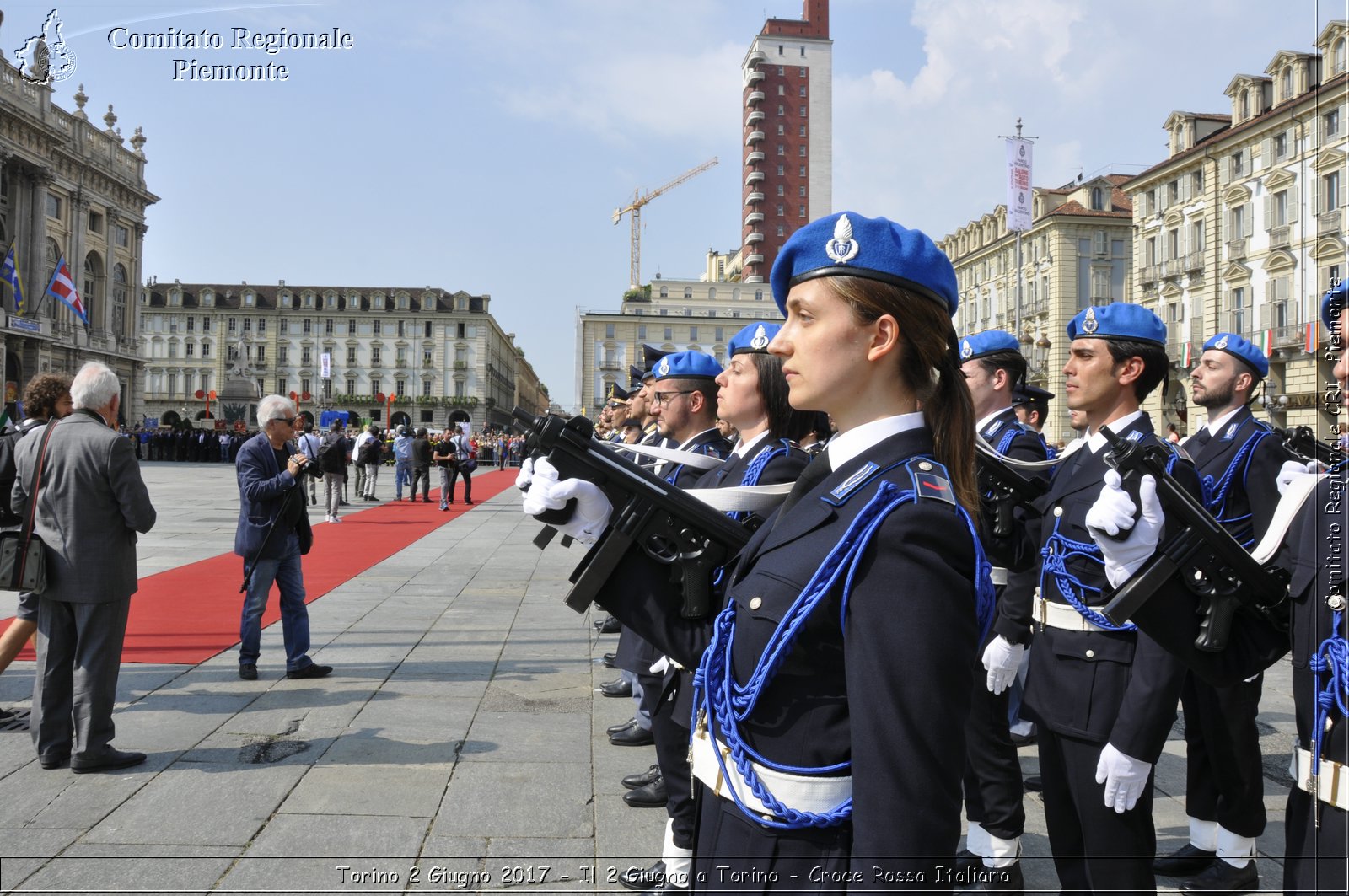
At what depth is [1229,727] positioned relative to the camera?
3863mm

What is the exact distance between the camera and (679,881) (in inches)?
135

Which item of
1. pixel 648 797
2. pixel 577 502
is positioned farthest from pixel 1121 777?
pixel 648 797

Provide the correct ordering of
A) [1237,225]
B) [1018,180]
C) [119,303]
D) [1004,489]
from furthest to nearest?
[119,303] < [1237,225] < [1018,180] < [1004,489]

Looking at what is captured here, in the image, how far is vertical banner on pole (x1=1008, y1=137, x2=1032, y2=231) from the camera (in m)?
28.4

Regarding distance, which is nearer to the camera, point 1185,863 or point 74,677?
point 1185,863

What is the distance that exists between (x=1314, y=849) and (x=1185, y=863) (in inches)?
79.7

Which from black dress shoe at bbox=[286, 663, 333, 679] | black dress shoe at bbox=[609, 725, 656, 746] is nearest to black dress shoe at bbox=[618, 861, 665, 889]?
black dress shoe at bbox=[609, 725, 656, 746]

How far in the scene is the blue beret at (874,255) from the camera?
67.9 inches

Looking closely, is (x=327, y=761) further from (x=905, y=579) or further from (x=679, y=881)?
(x=905, y=579)

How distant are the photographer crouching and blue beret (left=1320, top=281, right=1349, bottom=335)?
238 inches

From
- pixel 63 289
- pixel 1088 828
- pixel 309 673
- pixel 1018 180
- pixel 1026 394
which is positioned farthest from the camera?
pixel 63 289

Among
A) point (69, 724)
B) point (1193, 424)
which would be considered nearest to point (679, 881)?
point (69, 724)

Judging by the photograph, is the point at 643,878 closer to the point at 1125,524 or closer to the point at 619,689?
the point at 1125,524

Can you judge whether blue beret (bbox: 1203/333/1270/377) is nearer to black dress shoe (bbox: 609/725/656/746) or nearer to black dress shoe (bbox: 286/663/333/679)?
black dress shoe (bbox: 609/725/656/746)
